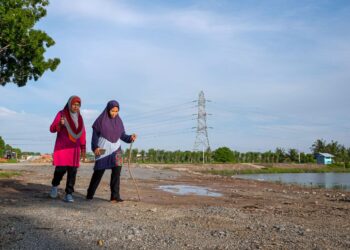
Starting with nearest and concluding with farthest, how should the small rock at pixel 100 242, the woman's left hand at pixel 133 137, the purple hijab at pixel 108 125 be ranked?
1. the small rock at pixel 100 242
2. the purple hijab at pixel 108 125
3. the woman's left hand at pixel 133 137

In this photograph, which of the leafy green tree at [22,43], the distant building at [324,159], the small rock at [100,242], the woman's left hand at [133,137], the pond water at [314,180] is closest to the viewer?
the small rock at [100,242]

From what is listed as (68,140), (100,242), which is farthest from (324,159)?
(100,242)

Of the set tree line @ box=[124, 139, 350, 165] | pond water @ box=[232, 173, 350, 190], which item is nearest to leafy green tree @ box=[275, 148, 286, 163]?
tree line @ box=[124, 139, 350, 165]

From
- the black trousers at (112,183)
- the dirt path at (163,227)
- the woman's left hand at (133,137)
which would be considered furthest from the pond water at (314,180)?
the dirt path at (163,227)

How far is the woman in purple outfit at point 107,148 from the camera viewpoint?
7922mm

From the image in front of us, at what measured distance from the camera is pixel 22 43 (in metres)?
15.8

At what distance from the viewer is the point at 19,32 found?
15.3 m

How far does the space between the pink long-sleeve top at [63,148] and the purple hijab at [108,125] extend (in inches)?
19.9

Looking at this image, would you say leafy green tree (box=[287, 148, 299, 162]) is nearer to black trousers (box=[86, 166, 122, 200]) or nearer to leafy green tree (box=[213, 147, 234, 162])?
leafy green tree (box=[213, 147, 234, 162])

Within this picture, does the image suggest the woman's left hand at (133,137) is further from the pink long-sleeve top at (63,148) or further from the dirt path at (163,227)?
the dirt path at (163,227)

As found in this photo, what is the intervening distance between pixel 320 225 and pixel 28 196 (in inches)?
213

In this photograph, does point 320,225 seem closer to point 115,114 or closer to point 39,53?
point 115,114

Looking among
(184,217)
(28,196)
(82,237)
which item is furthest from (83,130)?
(82,237)

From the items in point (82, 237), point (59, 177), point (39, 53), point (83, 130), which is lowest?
point (82, 237)
